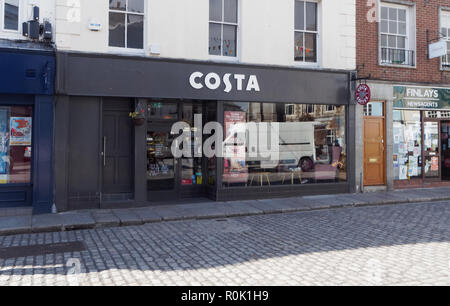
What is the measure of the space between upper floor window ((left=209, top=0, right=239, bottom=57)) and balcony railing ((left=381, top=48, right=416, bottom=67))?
5508mm

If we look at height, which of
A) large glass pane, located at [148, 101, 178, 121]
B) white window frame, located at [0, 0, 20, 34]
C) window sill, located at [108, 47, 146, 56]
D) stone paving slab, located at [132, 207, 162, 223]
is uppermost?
white window frame, located at [0, 0, 20, 34]

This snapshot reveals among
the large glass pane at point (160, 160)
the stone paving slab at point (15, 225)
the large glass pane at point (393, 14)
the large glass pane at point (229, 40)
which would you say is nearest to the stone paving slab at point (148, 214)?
the large glass pane at point (160, 160)

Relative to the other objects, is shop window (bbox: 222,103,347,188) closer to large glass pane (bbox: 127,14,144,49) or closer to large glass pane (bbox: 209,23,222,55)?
large glass pane (bbox: 209,23,222,55)

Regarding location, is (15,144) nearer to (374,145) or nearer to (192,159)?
(192,159)

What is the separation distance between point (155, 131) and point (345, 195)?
621 cm

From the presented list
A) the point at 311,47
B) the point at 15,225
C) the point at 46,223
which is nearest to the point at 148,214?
the point at 46,223

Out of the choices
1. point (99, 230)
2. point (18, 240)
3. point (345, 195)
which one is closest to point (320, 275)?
point (99, 230)

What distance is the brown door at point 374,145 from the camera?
1305 centimetres

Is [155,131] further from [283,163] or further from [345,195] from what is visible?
[345,195]

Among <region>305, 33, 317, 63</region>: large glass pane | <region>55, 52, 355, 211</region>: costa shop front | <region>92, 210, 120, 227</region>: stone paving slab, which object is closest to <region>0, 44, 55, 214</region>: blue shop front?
<region>55, 52, 355, 211</region>: costa shop front

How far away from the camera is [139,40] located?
10.4 m

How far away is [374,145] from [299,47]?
4210 millimetres

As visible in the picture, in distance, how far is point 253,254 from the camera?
19.9 feet

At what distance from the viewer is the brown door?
514 inches
